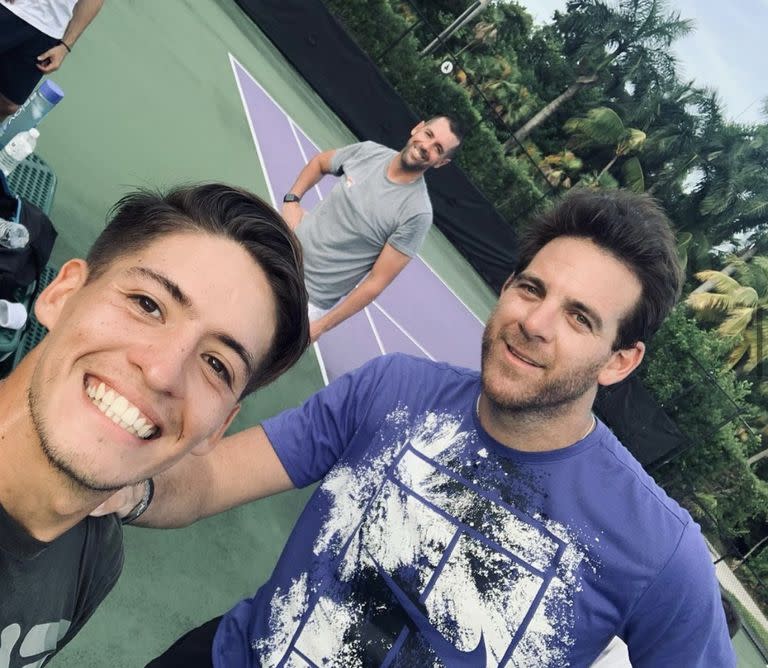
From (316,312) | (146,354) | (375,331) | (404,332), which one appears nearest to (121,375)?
(146,354)

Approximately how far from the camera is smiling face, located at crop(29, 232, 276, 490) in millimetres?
1204

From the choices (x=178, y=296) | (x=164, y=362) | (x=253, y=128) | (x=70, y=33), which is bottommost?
(x=253, y=128)

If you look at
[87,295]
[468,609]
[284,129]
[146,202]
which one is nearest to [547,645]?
[468,609]

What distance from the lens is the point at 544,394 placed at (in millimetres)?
1920

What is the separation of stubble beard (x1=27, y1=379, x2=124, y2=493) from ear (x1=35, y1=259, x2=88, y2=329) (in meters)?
0.29

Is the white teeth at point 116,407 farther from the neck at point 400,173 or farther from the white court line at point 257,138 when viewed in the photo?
the white court line at point 257,138

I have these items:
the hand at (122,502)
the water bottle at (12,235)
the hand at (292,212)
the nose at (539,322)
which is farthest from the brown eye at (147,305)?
the hand at (292,212)

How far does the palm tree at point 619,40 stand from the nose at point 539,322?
1037 inches

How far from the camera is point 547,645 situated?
1671 millimetres

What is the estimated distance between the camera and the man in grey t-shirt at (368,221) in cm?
371

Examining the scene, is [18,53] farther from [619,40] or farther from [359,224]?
[619,40]

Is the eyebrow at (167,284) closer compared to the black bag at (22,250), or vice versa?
the eyebrow at (167,284)

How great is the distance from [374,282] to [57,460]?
2.78 meters

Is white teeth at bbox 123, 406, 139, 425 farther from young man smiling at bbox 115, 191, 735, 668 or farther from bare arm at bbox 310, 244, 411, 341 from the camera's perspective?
bare arm at bbox 310, 244, 411, 341
